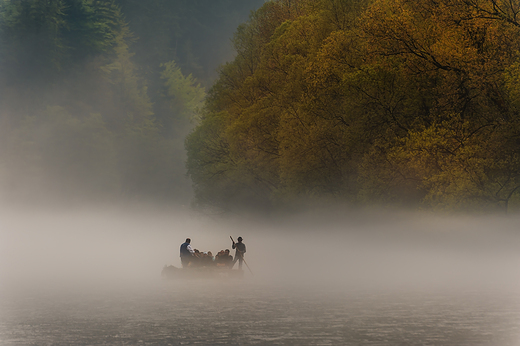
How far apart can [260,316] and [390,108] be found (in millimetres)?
20782

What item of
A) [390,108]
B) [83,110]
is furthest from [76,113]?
[390,108]

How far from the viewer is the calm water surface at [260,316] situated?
1678cm

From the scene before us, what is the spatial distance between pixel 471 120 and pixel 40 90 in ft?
254

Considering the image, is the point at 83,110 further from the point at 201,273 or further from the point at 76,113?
the point at 201,273

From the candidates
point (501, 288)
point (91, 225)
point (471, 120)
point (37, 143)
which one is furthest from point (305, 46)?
point (37, 143)

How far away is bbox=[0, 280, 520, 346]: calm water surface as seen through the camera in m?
16.8

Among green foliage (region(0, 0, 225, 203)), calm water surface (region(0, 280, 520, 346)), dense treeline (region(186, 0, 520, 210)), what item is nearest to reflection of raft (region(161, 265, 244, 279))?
calm water surface (region(0, 280, 520, 346))

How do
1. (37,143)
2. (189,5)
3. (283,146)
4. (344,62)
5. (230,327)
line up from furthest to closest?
1. (189,5)
2. (37,143)
3. (283,146)
4. (344,62)
5. (230,327)

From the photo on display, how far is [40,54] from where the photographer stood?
100 metres

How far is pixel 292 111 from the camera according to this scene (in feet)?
157

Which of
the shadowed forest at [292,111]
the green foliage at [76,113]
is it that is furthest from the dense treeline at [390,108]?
the green foliage at [76,113]

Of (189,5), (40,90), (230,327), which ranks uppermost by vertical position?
(189,5)

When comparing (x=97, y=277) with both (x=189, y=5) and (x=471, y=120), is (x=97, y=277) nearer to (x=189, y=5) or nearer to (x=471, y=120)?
(x=471, y=120)

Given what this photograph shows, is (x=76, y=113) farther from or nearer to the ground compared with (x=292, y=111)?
farther from the ground
